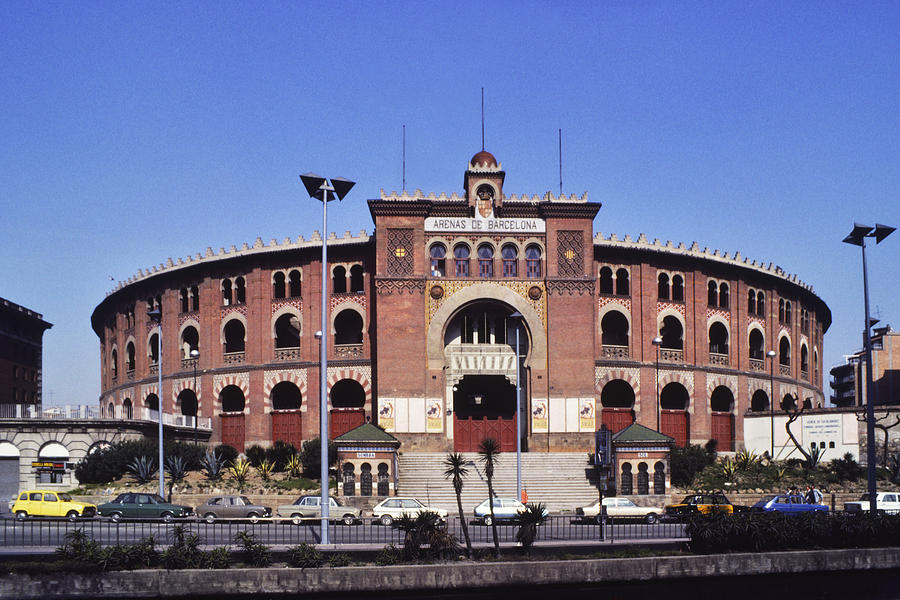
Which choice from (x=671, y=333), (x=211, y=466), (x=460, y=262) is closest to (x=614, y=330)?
(x=671, y=333)

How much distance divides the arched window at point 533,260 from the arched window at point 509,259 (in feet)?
2.00

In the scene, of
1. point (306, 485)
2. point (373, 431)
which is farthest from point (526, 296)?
point (306, 485)

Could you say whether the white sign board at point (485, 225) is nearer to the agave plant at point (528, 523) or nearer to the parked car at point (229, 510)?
the parked car at point (229, 510)

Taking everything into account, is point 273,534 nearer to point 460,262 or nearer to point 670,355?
point 460,262

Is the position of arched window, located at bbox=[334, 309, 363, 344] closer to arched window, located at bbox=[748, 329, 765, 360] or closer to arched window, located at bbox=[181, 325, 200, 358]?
arched window, located at bbox=[181, 325, 200, 358]

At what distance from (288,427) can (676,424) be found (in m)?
22.8

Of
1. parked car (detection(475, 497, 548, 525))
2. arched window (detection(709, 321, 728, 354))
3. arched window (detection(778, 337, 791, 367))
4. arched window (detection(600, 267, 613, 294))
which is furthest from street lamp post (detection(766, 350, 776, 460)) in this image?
parked car (detection(475, 497, 548, 525))

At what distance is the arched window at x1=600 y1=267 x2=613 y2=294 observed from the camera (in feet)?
187

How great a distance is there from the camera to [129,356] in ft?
219

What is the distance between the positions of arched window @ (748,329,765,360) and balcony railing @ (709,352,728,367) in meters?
3.88

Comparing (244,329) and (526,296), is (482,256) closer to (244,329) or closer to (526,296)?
(526,296)

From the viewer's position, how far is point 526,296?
53.3m

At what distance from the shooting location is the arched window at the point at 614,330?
192 ft

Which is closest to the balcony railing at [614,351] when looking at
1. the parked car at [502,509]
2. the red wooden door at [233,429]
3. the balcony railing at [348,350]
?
the balcony railing at [348,350]
